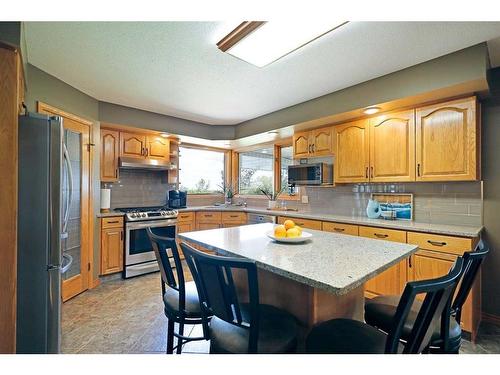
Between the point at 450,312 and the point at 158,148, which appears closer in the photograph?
the point at 450,312

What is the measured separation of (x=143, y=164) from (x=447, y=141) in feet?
12.3

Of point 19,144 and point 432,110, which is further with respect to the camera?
point 432,110

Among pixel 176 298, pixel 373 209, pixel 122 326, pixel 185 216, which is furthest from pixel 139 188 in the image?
pixel 373 209

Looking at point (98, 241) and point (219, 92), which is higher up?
point (219, 92)

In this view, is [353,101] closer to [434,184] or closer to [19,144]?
[434,184]

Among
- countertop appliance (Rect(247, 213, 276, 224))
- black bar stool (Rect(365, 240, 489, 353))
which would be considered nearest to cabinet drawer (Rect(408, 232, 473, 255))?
black bar stool (Rect(365, 240, 489, 353))

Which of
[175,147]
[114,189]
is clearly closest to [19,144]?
[114,189]

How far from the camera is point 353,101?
283 cm

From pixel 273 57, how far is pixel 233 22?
1.66ft

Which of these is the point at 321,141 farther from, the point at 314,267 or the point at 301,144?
the point at 314,267

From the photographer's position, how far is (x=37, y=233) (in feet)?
5.42

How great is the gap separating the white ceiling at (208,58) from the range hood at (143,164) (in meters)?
0.86
